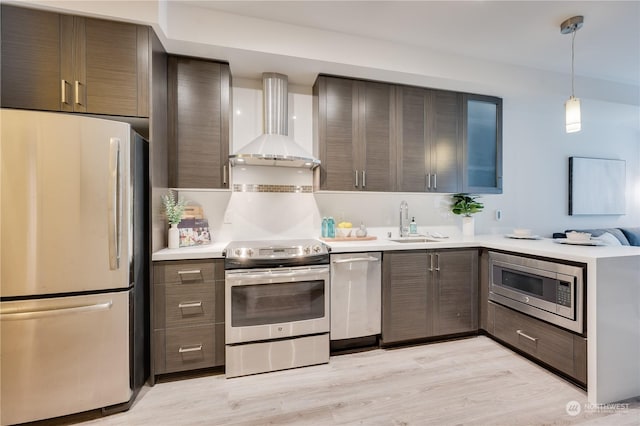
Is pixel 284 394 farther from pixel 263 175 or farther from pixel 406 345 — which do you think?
pixel 263 175

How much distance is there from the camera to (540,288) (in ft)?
6.52

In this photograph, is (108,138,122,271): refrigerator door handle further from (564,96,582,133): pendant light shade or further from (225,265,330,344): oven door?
(564,96,582,133): pendant light shade

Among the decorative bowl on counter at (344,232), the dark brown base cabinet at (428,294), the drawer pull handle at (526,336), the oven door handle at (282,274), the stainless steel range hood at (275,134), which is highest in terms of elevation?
the stainless steel range hood at (275,134)

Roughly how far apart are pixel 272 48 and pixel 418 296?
7.92 feet

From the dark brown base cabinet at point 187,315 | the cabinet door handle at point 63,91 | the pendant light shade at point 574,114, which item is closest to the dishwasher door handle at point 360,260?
the dark brown base cabinet at point 187,315

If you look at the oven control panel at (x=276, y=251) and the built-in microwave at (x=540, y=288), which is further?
the oven control panel at (x=276, y=251)

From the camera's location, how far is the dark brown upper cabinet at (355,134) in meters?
2.45

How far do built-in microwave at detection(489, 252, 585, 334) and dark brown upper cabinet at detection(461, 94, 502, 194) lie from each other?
902 millimetres

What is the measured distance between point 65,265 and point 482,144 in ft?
12.0

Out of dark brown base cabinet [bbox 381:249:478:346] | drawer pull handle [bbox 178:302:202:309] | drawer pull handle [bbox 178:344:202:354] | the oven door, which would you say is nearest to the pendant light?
dark brown base cabinet [bbox 381:249:478:346]

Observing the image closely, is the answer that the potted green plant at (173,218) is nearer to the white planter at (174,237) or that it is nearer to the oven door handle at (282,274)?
the white planter at (174,237)

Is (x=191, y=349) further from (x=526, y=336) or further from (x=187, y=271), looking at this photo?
(x=526, y=336)

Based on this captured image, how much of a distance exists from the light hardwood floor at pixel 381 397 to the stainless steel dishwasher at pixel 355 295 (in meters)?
0.24

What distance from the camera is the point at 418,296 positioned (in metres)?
2.33
